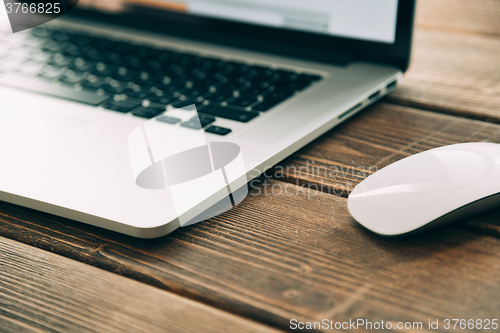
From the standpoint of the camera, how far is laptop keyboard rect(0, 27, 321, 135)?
0.58 metres

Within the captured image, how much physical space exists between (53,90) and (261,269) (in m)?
0.45

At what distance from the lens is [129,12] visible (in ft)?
2.91

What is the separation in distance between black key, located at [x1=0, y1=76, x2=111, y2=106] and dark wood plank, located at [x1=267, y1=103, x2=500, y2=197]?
0.28m

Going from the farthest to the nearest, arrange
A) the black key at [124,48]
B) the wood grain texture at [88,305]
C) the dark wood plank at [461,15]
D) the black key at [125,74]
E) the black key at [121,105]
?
the dark wood plank at [461,15] → the black key at [124,48] → the black key at [125,74] → the black key at [121,105] → the wood grain texture at [88,305]

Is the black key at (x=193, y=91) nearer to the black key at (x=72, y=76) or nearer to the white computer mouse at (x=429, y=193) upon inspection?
the black key at (x=72, y=76)

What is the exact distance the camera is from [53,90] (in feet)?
2.11

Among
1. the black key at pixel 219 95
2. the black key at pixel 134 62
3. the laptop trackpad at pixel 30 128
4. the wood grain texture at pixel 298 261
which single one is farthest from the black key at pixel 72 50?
the wood grain texture at pixel 298 261

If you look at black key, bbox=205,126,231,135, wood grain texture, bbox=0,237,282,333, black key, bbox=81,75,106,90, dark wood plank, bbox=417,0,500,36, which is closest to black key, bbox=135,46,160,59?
black key, bbox=81,75,106,90

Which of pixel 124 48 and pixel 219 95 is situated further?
pixel 124 48

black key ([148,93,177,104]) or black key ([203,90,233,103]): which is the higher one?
black key ([203,90,233,103])

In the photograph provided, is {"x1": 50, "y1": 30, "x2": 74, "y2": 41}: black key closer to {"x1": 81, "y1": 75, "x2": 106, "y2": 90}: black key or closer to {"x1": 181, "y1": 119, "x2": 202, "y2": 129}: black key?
{"x1": 81, "y1": 75, "x2": 106, "y2": 90}: black key

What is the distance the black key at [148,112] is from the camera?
0.56 metres

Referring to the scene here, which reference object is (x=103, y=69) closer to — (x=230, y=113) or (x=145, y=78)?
Result: (x=145, y=78)

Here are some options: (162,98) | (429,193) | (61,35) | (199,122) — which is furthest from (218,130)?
(61,35)
